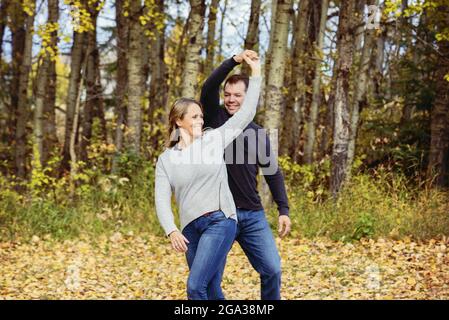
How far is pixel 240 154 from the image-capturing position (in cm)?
482

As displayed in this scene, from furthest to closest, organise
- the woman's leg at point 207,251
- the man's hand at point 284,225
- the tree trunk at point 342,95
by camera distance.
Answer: the tree trunk at point 342,95, the man's hand at point 284,225, the woman's leg at point 207,251

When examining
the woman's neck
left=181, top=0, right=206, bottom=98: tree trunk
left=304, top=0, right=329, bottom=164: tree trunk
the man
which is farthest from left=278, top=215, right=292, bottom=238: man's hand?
left=304, top=0, right=329, bottom=164: tree trunk

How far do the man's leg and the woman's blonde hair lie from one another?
73 centimetres

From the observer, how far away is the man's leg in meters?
4.69

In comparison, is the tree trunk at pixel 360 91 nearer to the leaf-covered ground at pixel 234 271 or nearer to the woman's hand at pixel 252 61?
the leaf-covered ground at pixel 234 271

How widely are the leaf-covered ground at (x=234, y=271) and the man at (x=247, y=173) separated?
8.39 feet

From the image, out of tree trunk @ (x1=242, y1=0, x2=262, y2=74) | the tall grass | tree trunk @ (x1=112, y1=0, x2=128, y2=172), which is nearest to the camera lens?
the tall grass

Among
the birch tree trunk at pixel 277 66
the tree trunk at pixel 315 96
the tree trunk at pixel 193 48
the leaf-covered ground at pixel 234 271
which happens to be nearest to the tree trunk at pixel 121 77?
the tree trunk at pixel 193 48

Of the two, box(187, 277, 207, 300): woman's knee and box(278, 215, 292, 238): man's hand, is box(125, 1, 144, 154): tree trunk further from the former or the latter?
box(187, 277, 207, 300): woman's knee

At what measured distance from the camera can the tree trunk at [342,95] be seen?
10.5 meters

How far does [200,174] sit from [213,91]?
824mm

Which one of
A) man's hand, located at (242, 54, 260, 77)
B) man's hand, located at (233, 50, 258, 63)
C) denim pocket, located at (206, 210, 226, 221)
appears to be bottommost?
denim pocket, located at (206, 210, 226, 221)

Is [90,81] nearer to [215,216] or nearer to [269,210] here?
[269,210]

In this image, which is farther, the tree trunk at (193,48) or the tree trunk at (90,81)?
the tree trunk at (90,81)
